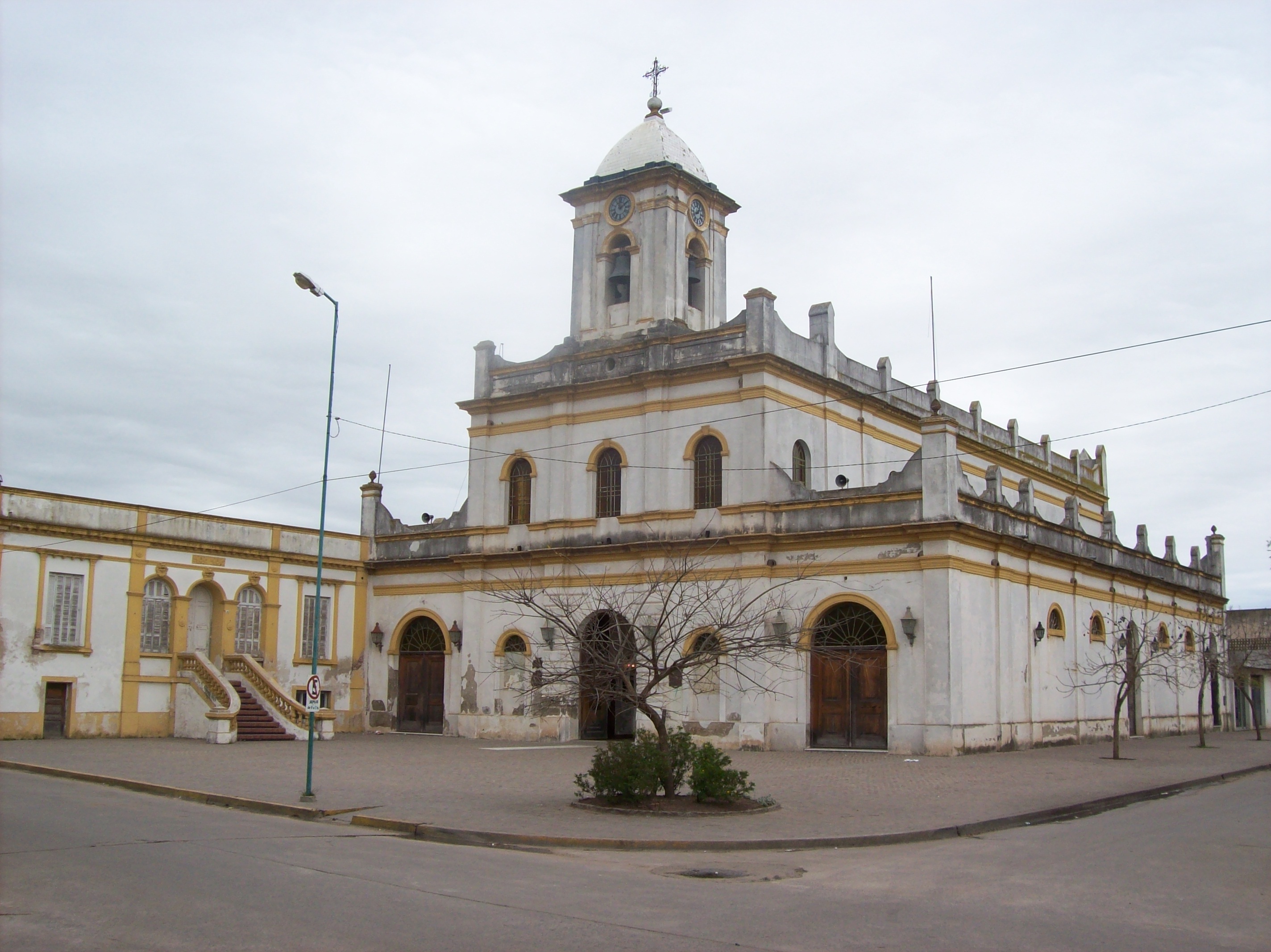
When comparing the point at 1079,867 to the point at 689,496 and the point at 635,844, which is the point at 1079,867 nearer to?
the point at 635,844

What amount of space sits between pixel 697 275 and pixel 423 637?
43.3 ft

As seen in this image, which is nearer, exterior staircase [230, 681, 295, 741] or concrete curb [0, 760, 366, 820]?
concrete curb [0, 760, 366, 820]

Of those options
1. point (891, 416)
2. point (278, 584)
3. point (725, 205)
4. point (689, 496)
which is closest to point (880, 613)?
point (689, 496)

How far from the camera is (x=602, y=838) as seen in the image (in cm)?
1382

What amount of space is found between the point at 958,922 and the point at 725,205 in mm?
27373

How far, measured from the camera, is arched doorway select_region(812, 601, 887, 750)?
27156mm

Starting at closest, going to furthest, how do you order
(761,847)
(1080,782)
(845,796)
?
1. (761,847)
2. (845,796)
3. (1080,782)

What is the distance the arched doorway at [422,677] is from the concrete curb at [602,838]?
50.6 feet

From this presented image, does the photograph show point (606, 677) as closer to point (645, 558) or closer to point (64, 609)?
point (645, 558)

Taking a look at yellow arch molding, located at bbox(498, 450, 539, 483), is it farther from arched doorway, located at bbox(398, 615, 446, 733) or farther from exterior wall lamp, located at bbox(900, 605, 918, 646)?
exterior wall lamp, located at bbox(900, 605, 918, 646)

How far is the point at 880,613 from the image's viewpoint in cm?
2714

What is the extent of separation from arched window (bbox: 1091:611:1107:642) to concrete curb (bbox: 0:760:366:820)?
23840mm

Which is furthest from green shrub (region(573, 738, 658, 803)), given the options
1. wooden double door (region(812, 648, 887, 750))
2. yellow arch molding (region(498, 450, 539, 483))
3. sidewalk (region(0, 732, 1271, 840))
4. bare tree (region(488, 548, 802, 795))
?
yellow arch molding (region(498, 450, 539, 483))

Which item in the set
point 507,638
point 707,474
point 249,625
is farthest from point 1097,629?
point 249,625
